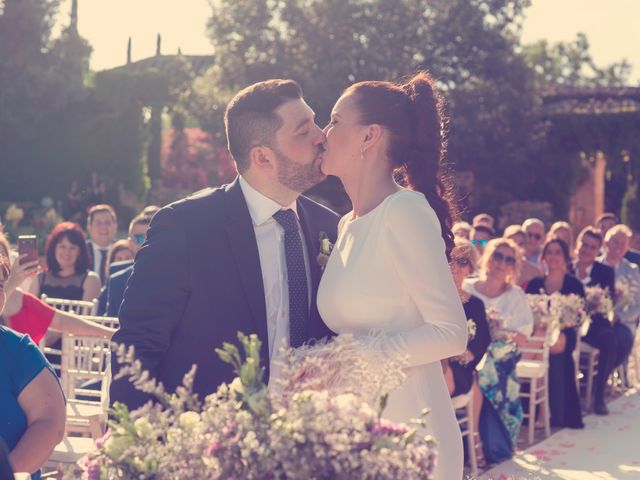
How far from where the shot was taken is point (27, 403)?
3.20 metres

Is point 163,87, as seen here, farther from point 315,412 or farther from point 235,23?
point 315,412

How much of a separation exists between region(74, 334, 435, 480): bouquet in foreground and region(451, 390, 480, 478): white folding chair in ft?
18.2

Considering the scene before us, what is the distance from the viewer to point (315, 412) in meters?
1.89

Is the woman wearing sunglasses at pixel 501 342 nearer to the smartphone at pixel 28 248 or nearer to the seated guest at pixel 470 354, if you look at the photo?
the seated guest at pixel 470 354

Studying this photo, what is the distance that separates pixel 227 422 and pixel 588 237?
9423 millimetres

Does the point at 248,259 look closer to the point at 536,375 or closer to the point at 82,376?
the point at 82,376

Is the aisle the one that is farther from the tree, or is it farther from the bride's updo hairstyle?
the tree

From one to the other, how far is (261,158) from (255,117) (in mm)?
132

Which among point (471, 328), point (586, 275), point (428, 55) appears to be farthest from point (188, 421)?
point (428, 55)

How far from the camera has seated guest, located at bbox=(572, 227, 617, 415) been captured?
402 inches

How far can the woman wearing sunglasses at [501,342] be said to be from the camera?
8.07 m

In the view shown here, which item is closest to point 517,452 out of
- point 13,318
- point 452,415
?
point 13,318

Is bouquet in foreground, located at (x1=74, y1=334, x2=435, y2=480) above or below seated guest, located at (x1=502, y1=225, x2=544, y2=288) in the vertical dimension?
below

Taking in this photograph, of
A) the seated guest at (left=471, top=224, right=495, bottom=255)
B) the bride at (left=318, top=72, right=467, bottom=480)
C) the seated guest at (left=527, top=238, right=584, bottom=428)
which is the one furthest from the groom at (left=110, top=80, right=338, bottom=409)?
the seated guest at (left=471, top=224, right=495, bottom=255)
